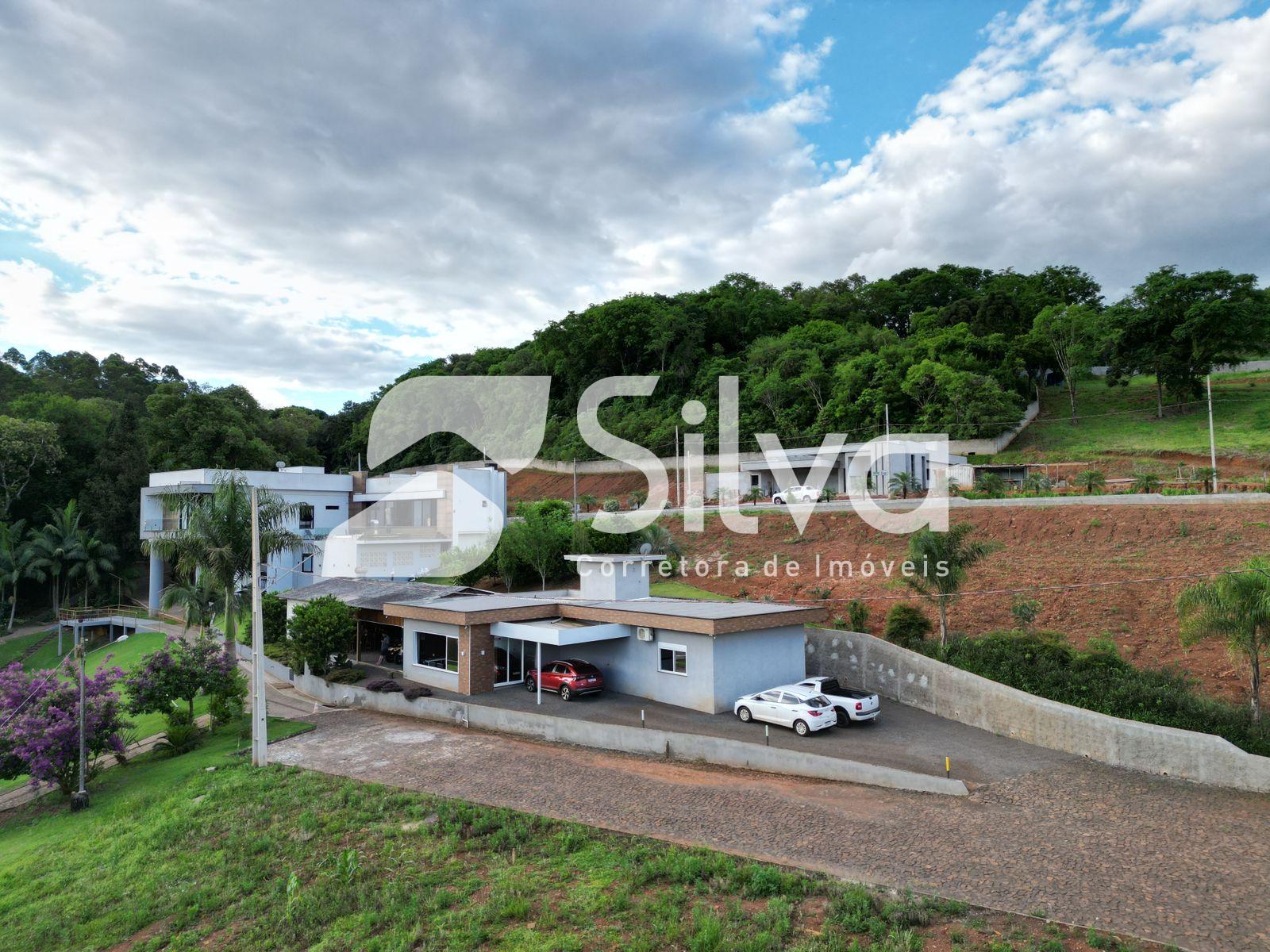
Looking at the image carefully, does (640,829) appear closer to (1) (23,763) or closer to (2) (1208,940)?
(2) (1208,940)

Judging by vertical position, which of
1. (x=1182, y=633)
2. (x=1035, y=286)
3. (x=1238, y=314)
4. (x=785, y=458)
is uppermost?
(x=1035, y=286)

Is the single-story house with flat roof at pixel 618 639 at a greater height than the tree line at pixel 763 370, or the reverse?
the tree line at pixel 763 370

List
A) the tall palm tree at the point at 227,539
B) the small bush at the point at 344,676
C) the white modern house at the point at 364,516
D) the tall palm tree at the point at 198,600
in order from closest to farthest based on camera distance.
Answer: the tall palm tree at the point at 227,539 < the small bush at the point at 344,676 < the tall palm tree at the point at 198,600 < the white modern house at the point at 364,516

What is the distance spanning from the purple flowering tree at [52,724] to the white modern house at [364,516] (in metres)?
12.3

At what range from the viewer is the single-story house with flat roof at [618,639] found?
19.1 metres

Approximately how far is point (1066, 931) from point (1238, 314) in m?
55.5

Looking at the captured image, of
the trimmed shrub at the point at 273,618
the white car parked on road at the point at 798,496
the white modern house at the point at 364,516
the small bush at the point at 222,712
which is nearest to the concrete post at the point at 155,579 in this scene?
the white modern house at the point at 364,516

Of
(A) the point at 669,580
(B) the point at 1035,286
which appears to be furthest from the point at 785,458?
(B) the point at 1035,286

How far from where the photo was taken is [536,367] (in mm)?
82875

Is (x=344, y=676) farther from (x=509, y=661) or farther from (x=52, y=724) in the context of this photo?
(x=52, y=724)

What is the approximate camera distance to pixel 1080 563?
24.8 metres

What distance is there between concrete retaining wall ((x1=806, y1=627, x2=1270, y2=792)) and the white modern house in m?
22.6

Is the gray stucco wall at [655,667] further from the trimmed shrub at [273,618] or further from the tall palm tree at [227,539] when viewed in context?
the trimmed shrub at [273,618]

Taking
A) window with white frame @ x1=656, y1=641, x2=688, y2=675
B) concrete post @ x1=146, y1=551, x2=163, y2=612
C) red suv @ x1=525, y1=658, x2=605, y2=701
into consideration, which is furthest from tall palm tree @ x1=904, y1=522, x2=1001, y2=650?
concrete post @ x1=146, y1=551, x2=163, y2=612
